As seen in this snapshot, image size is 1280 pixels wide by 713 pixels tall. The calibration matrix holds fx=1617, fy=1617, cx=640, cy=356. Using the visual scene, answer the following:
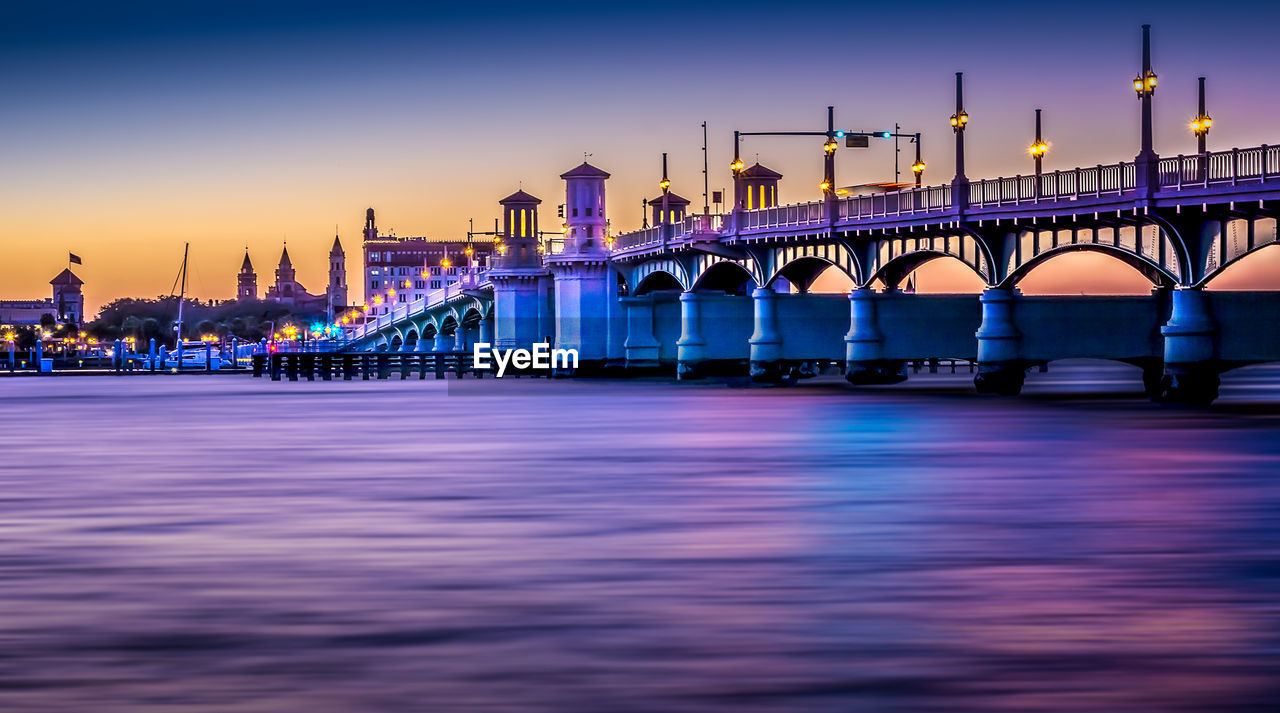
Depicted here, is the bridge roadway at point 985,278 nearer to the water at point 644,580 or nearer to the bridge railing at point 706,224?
the bridge railing at point 706,224

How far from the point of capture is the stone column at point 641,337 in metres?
108

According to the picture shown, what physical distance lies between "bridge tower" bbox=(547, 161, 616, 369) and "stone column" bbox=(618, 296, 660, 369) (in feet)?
23.5

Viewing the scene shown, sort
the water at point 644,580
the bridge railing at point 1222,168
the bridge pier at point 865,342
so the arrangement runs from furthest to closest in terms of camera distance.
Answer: the bridge pier at point 865,342 → the bridge railing at point 1222,168 → the water at point 644,580

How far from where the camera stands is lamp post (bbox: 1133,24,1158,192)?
178 ft

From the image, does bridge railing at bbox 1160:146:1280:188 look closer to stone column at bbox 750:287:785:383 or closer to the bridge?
the bridge

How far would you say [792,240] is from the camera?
8231 centimetres

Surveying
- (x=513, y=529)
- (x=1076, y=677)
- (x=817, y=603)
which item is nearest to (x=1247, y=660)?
(x=1076, y=677)

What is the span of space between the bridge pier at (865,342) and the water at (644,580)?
40.7 m

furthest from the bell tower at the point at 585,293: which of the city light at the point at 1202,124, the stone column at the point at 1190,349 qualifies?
the stone column at the point at 1190,349

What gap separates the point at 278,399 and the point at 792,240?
26774mm

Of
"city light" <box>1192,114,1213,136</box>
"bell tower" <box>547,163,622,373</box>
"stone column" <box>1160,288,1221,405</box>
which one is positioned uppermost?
"city light" <box>1192,114,1213,136</box>

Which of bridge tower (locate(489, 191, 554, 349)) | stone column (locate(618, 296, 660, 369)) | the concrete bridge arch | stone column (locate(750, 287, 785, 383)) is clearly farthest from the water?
bridge tower (locate(489, 191, 554, 349))

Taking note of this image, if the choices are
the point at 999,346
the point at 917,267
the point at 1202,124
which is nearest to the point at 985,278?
the point at 999,346

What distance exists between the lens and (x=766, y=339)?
8581cm
